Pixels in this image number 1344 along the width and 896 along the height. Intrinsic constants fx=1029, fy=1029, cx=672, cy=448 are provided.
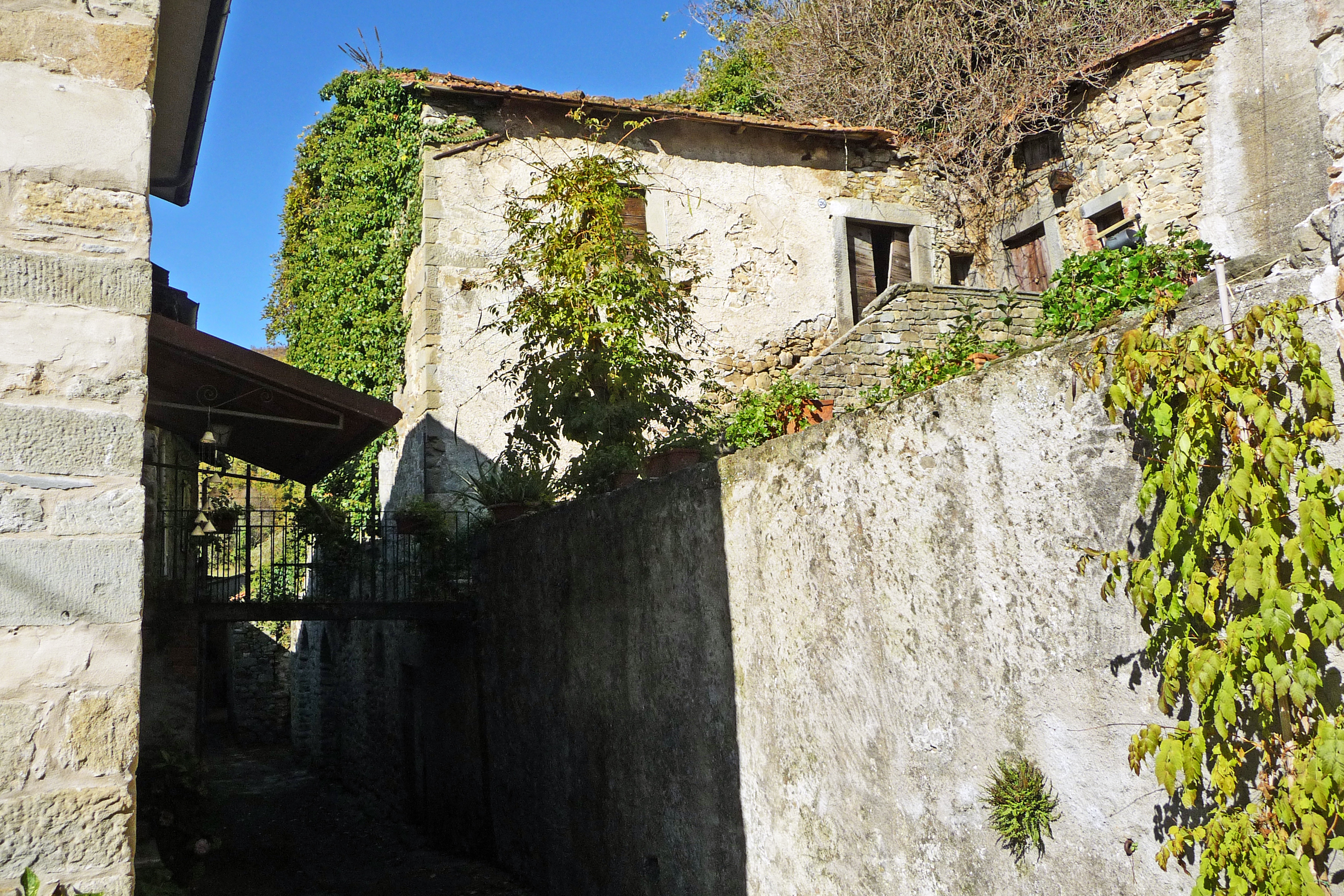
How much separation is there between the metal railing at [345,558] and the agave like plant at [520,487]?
16.9 inches

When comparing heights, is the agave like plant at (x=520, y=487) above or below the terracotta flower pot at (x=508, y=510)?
above

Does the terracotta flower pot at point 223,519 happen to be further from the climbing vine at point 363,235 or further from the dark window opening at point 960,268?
the dark window opening at point 960,268

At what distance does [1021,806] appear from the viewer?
298 cm

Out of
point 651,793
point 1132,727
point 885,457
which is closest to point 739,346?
point 651,793

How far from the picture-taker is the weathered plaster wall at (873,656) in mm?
2801

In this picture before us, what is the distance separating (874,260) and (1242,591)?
9827 mm

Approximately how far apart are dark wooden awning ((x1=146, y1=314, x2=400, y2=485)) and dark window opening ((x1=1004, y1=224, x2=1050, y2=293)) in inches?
288

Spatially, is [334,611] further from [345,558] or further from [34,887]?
[34,887]

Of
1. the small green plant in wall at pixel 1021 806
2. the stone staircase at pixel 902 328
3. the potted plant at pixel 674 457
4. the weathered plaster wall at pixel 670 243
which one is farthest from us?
the weathered plaster wall at pixel 670 243

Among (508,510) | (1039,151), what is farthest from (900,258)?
(508,510)

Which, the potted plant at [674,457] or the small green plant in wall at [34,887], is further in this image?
the potted plant at [674,457]

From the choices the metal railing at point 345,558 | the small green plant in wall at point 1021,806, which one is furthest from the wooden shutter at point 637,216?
the small green plant in wall at point 1021,806

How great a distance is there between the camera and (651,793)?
5.18m

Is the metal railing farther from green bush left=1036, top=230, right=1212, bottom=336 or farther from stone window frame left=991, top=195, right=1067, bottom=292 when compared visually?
stone window frame left=991, top=195, right=1067, bottom=292
